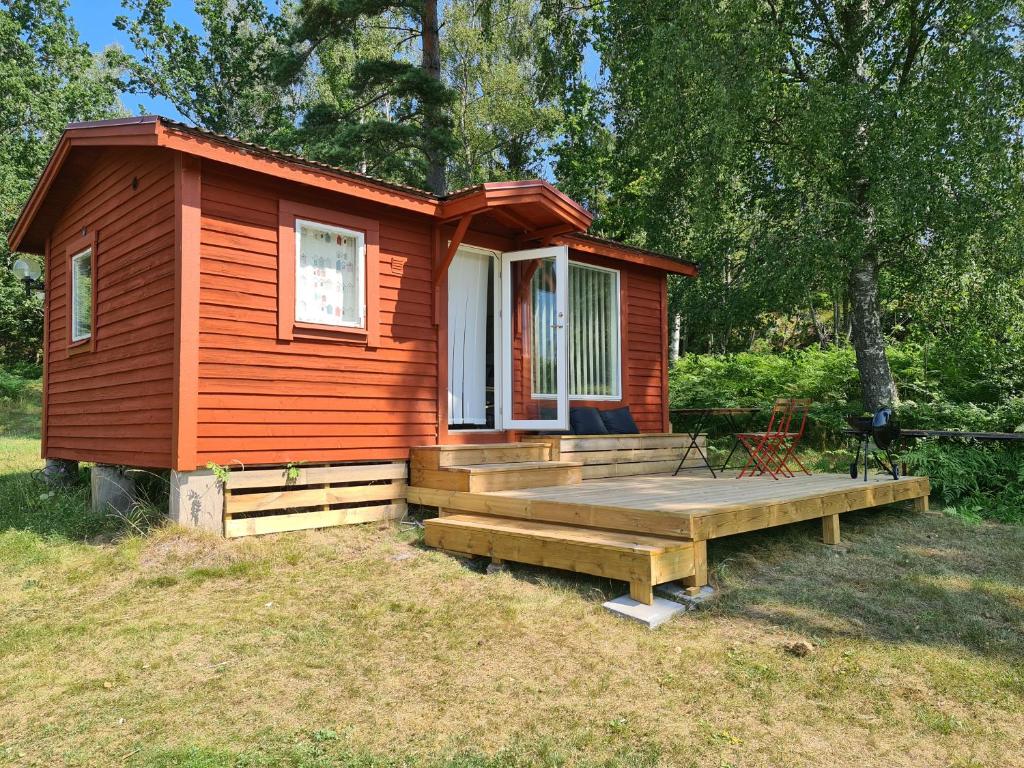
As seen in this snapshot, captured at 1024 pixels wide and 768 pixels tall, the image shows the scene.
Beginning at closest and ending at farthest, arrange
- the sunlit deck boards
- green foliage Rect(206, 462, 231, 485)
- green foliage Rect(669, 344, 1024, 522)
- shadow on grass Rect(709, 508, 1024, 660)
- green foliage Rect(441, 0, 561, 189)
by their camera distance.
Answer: shadow on grass Rect(709, 508, 1024, 660) < the sunlit deck boards < green foliage Rect(206, 462, 231, 485) < green foliage Rect(669, 344, 1024, 522) < green foliage Rect(441, 0, 561, 189)

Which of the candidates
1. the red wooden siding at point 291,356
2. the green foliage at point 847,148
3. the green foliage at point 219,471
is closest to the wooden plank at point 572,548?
the red wooden siding at point 291,356

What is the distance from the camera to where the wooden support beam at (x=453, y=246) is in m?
6.21

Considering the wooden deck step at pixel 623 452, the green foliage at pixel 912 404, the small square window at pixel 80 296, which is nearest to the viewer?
the green foliage at pixel 912 404

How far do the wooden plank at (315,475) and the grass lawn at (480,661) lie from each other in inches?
20.5

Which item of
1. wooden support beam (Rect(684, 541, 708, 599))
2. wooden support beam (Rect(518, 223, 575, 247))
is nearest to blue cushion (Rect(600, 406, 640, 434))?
wooden support beam (Rect(518, 223, 575, 247))

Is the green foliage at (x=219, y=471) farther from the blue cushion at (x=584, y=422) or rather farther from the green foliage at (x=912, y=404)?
the green foliage at (x=912, y=404)

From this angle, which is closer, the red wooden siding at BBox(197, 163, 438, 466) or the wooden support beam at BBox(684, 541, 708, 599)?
the wooden support beam at BBox(684, 541, 708, 599)

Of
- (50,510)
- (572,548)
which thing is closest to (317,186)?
(572,548)

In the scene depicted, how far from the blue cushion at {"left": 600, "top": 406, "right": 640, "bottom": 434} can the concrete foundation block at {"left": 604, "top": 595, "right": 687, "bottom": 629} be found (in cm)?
405

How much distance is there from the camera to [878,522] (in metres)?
5.98

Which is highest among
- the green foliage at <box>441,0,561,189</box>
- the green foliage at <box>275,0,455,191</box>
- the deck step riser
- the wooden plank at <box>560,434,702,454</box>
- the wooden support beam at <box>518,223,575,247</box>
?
the green foliage at <box>441,0,561,189</box>

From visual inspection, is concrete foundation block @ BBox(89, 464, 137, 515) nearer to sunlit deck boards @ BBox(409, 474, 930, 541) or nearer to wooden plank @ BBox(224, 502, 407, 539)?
wooden plank @ BBox(224, 502, 407, 539)

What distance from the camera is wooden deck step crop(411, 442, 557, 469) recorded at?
581 centimetres

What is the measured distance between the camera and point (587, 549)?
392 cm
